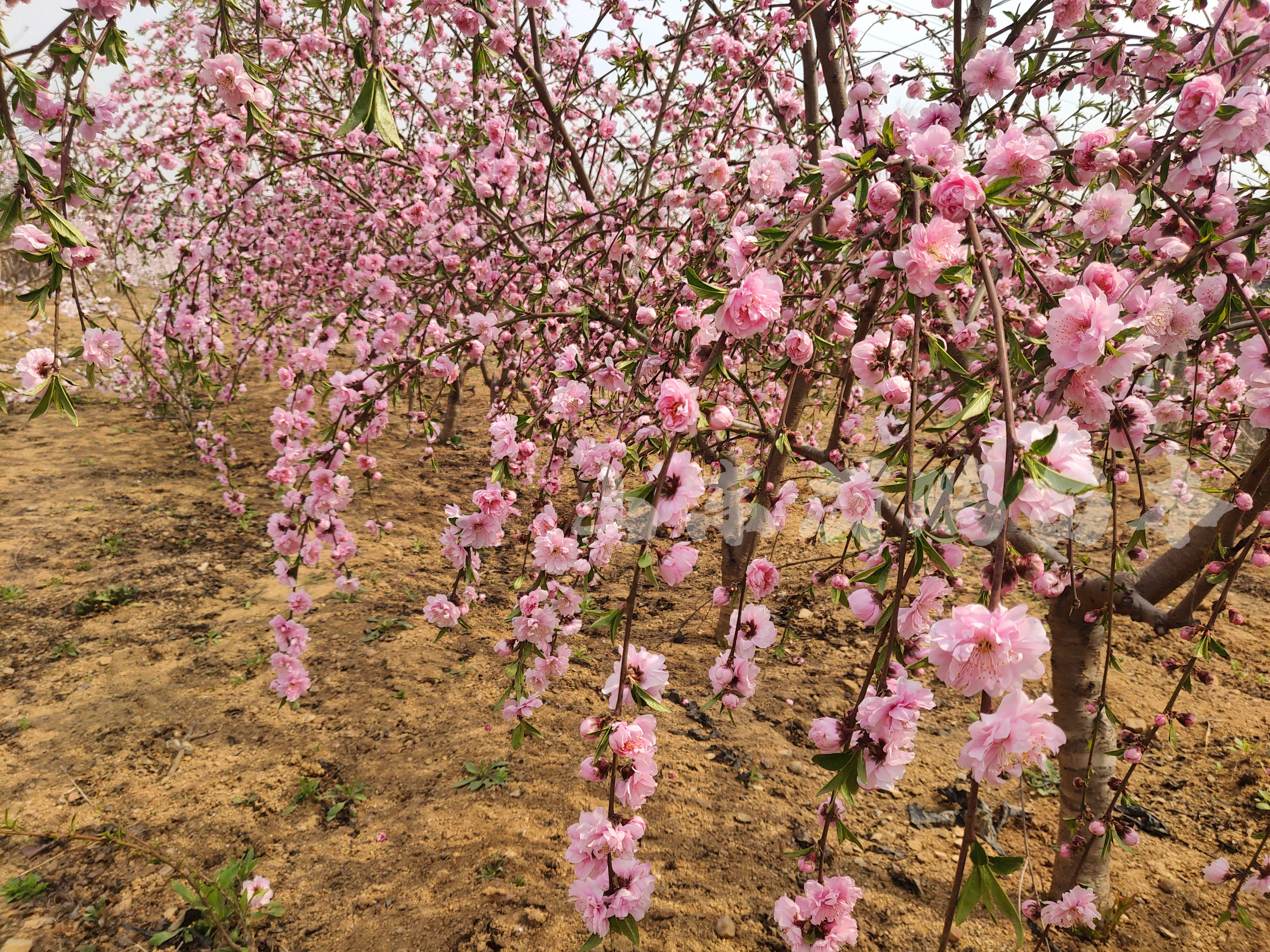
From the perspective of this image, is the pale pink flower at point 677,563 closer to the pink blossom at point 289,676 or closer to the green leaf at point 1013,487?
the green leaf at point 1013,487

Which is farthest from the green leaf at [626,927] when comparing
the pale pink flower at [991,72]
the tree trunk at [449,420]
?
the tree trunk at [449,420]

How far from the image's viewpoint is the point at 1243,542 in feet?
4.74

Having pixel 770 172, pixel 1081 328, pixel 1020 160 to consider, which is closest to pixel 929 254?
pixel 1081 328

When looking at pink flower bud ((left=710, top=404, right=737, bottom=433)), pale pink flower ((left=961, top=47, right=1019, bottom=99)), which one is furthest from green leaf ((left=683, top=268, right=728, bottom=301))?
pale pink flower ((left=961, top=47, right=1019, bottom=99))

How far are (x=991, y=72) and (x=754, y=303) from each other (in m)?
1.60

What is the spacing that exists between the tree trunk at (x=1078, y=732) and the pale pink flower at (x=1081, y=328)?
1452mm

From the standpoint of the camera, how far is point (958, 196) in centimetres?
98

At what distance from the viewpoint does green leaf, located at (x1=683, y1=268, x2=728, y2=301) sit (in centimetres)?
101

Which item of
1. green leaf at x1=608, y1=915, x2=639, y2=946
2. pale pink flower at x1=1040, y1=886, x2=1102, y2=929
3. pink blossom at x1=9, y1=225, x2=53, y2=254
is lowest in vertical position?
pale pink flower at x1=1040, y1=886, x2=1102, y2=929

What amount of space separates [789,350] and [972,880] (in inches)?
37.9

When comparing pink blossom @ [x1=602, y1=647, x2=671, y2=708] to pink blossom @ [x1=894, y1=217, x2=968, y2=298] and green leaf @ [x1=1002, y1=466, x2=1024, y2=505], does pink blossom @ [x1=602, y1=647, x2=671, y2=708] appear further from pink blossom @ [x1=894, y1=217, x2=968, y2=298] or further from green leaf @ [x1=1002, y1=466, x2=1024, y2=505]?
pink blossom @ [x1=894, y1=217, x2=968, y2=298]

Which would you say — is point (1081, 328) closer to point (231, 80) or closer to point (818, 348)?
point (818, 348)

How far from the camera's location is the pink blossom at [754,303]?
1032 millimetres

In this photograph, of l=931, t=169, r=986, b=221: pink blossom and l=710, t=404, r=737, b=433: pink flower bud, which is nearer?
l=931, t=169, r=986, b=221: pink blossom
